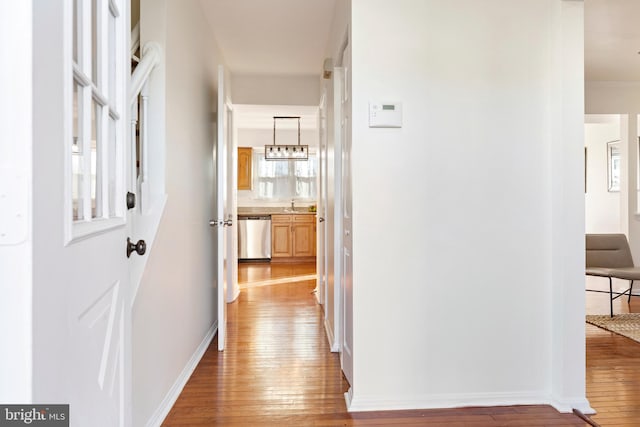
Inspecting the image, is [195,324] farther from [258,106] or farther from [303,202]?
[303,202]

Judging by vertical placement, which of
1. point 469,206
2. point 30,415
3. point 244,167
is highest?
point 244,167

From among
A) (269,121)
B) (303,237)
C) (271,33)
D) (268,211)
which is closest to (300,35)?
(271,33)

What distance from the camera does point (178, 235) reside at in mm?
2375

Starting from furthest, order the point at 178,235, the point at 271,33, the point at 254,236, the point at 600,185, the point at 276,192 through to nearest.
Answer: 1. the point at 276,192
2. the point at 254,236
3. the point at 600,185
4. the point at 271,33
5. the point at 178,235

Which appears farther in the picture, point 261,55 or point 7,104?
point 261,55

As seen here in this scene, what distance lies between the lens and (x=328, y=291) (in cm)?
339

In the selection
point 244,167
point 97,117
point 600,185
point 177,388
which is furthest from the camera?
Answer: point 244,167

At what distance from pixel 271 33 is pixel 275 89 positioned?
1.21 metres

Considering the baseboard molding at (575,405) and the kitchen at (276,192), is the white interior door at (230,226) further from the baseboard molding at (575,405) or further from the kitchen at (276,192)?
the baseboard molding at (575,405)

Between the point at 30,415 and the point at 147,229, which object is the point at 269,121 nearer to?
the point at 147,229

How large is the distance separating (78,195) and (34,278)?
34 cm

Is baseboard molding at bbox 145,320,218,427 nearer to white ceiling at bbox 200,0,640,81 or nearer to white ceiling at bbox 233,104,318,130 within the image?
white ceiling at bbox 200,0,640,81

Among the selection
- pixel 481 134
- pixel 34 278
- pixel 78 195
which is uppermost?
pixel 481 134

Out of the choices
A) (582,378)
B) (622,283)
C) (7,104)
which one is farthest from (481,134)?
(622,283)
